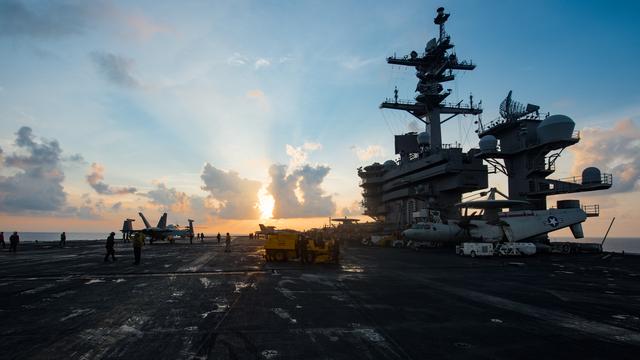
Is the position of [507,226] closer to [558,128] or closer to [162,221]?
[558,128]

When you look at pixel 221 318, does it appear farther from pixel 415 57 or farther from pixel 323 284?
pixel 415 57

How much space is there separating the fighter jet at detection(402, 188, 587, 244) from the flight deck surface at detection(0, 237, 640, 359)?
20753 mm

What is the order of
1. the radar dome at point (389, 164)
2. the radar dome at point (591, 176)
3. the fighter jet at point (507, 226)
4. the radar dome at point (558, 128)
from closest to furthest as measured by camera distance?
the fighter jet at point (507, 226), the radar dome at point (591, 176), the radar dome at point (558, 128), the radar dome at point (389, 164)

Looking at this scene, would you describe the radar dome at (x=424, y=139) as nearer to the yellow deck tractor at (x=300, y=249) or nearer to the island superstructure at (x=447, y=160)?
the island superstructure at (x=447, y=160)

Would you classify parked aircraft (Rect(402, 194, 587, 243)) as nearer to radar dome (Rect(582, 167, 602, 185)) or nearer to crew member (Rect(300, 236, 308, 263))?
radar dome (Rect(582, 167, 602, 185))

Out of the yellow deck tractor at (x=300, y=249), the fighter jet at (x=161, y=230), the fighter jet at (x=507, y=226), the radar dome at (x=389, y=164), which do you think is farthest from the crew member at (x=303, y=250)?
the radar dome at (x=389, y=164)

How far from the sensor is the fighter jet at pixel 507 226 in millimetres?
40562

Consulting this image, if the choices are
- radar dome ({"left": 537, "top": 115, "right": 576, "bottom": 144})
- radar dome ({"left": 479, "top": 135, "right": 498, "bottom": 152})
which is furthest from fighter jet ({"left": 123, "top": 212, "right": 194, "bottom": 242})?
radar dome ({"left": 537, "top": 115, "right": 576, "bottom": 144})

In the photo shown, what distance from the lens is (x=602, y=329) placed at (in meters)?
10.2

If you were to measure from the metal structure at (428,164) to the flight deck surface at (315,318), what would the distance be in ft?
136

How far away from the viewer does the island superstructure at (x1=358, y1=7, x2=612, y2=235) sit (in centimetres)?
4816

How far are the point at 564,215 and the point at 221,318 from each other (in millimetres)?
42626

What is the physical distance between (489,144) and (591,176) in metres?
12.4

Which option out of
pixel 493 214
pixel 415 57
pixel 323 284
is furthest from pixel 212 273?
pixel 415 57
